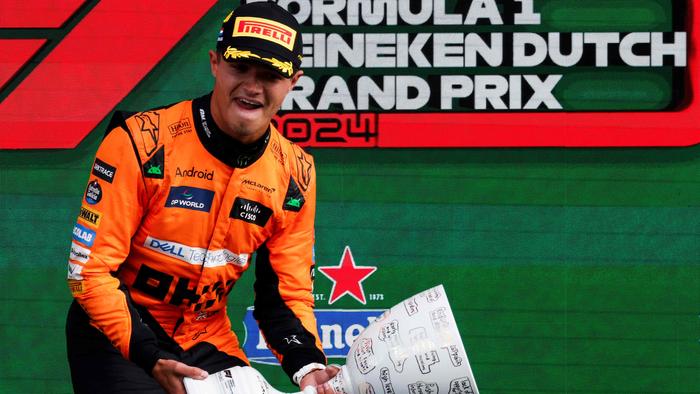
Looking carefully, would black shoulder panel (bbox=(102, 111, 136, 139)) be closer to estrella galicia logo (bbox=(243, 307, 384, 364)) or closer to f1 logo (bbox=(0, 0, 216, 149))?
f1 logo (bbox=(0, 0, 216, 149))

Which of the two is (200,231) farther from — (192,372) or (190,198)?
(192,372)

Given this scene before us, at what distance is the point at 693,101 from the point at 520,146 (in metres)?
0.80

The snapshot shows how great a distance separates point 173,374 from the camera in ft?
8.58

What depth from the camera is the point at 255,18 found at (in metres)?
2.73

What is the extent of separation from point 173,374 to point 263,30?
36.2 inches

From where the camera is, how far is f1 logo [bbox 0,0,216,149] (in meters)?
4.66

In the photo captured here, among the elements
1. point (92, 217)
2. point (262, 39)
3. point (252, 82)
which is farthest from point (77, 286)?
point (262, 39)

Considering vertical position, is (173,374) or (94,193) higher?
(94,193)

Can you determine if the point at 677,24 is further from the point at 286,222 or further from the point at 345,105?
the point at 286,222

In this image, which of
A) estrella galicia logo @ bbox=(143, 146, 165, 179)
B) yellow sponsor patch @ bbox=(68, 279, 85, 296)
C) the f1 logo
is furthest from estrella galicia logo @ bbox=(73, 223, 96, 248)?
the f1 logo

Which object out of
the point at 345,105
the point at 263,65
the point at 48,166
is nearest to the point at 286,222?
the point at 263,65

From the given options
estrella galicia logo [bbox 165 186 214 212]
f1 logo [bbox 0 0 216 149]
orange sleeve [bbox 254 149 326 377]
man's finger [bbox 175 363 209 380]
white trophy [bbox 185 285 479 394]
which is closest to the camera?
white trophy [bbox 185 285 479 394]

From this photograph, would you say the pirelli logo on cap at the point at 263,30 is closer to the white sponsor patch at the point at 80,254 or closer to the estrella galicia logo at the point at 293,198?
the estrella galicia logo at the point at 293,198

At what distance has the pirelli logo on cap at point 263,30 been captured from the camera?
2703 mm
